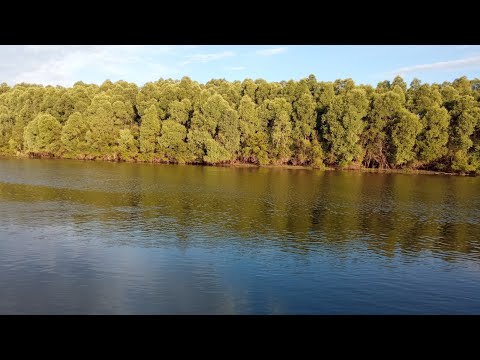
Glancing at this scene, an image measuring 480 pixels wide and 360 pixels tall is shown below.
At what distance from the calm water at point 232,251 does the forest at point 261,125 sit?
32.9 meters

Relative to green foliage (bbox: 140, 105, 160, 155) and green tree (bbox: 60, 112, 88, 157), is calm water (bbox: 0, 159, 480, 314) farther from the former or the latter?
green tree (bbox: 60, 112, 88, 157)

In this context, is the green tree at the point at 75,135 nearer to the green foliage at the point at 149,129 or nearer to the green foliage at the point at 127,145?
the green foliage at the point at 127,145

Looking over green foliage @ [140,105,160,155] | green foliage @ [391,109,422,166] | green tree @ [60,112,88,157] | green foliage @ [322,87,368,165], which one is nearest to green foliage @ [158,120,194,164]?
green foliage @ [140,105,160,155]

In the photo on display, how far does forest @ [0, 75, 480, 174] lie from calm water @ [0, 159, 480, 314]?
32856 millimetres

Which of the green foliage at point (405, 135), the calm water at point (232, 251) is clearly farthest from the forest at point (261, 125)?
the calm water at point (232, 251)

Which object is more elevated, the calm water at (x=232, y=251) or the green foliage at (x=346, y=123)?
the green foliage at (x=346, y=123)

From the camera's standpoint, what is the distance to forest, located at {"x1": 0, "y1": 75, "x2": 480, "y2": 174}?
7981 centimetres

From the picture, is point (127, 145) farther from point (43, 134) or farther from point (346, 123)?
point (346, 123)

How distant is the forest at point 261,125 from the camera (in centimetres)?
7981

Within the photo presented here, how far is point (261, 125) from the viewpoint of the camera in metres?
90.3

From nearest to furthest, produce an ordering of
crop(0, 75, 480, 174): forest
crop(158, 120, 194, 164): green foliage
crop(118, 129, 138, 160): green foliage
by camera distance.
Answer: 1. crop(0, 75, 480, 174): forest
2. crop(158, 120, 194, 164): green foliage
3. crop(118, 129, 138, 160): green foliage

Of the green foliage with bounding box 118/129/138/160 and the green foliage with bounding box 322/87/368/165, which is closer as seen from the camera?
the green foliage with bounding box 322/87/368/165
